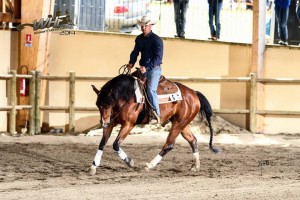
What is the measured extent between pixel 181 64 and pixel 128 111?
8.18m

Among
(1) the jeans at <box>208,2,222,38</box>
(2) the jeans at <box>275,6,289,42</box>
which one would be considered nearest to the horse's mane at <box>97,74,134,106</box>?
(1) the jeans at <box>208,2,222,38</box>

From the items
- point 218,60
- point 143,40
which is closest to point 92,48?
point 218,60

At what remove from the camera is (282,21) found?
20859 mm

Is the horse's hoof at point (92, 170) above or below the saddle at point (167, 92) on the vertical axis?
below

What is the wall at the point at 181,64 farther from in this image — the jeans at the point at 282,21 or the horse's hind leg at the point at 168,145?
the horse's hind leg at the point at 168,145

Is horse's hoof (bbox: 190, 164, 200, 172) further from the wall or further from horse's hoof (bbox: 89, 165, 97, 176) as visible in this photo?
the wall

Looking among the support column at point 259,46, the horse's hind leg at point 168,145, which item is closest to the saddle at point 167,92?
the horse's hind leg at point 168,145

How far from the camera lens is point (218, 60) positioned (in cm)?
2116

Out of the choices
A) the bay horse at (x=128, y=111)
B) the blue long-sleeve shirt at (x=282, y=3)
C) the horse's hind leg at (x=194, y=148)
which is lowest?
the horse's hind leg at (x=194, y=148)

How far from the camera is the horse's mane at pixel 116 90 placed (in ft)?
41.3

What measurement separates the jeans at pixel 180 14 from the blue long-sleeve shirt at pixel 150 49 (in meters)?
7.72

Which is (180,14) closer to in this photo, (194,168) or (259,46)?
(259,46)

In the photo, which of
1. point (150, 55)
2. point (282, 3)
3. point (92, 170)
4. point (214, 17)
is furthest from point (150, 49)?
point (214, 17)

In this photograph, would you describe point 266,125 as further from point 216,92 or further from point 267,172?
point 267,172
